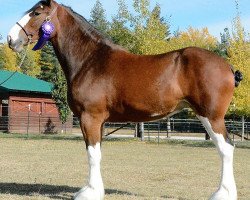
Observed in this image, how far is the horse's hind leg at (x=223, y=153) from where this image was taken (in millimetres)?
6457

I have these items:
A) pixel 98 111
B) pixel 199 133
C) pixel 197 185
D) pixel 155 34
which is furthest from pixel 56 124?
pixel 98 111

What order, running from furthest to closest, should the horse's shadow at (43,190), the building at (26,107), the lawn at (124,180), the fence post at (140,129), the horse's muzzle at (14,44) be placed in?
the building at (26,107) → the fence post at (140,129) → the lawn at (124,180) → the horse's shadow at (43,190) → the horse's muzzle at (14,44)

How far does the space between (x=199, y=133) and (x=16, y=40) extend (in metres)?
35.6

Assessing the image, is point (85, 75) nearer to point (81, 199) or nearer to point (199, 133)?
point (81, 199)

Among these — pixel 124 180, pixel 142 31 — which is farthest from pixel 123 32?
pixel 124 180

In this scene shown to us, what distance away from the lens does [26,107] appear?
41.4m

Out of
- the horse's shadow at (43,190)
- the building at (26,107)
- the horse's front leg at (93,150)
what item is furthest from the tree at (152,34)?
the horse's front leg at (93,150)

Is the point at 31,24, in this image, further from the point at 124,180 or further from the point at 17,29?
the point at 124,180

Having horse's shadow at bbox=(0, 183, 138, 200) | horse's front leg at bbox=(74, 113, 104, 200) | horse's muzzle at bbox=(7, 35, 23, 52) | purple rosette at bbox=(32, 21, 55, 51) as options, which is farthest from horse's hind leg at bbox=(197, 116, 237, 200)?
horse's muzzle at bbox=(7, 35, 23, 52)

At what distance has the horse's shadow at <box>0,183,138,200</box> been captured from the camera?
7609 mm

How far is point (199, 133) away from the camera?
4131 centimetres

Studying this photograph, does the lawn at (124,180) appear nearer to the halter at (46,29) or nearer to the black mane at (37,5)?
the halter at (46,29)

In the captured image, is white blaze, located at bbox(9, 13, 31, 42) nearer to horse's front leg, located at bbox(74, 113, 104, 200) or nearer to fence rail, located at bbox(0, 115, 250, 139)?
horse's front leg, located at bbox(74, 113, 104, 200)

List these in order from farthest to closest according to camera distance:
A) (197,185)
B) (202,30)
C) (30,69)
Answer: (30,69) < (202,30) < (197,185)
